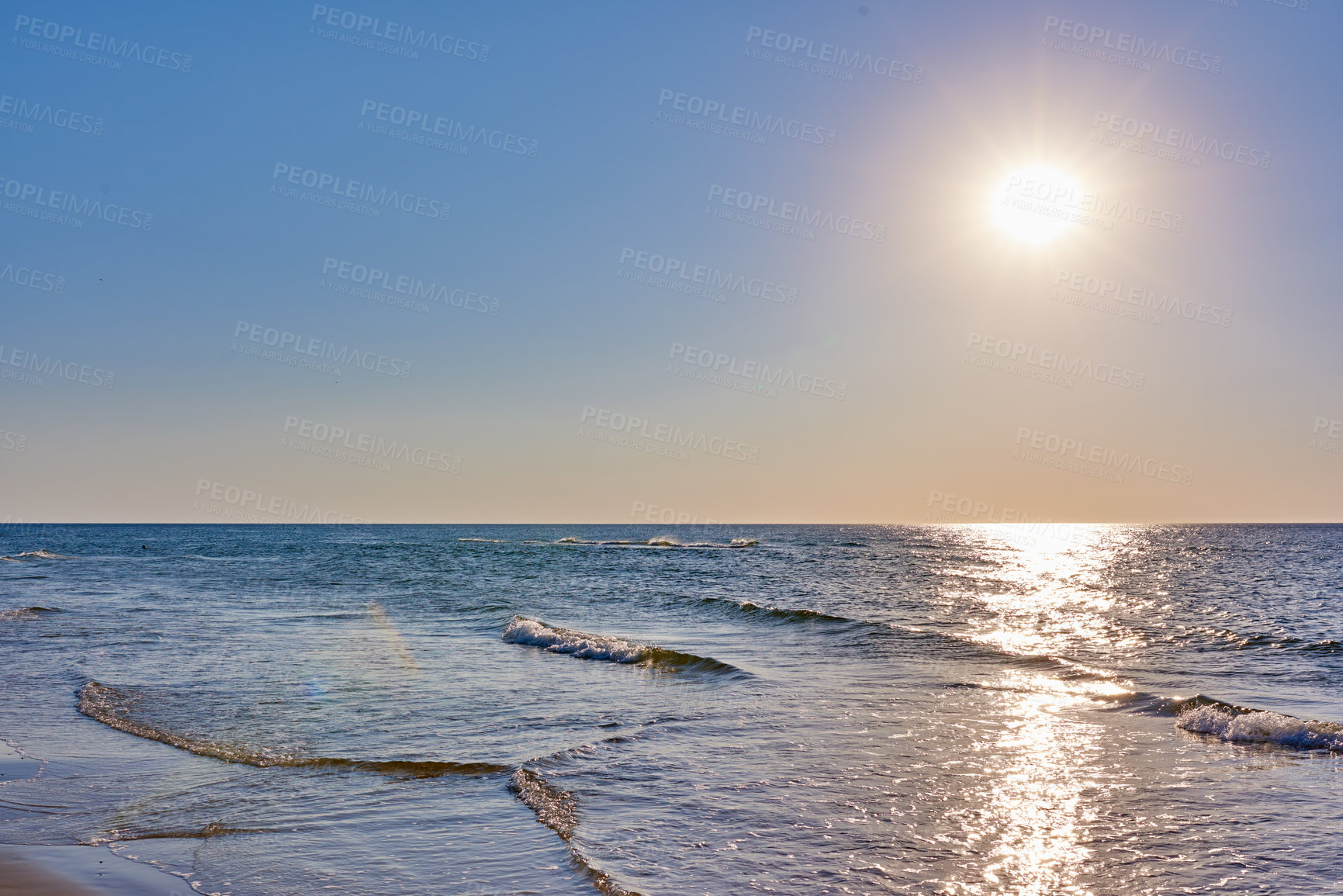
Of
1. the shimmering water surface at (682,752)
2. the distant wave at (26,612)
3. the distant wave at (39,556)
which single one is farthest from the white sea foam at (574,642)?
the distant wave at (39,556)

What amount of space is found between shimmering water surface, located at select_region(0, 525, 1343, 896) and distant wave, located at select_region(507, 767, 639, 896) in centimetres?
5

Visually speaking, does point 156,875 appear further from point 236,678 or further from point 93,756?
point 236,678


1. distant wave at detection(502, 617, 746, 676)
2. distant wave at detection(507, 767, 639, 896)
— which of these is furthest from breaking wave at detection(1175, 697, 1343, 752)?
distant wave at detection(507, 767, 639, 896)

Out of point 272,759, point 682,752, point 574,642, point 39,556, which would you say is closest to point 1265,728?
point 682,752

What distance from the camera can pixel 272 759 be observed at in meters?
10.9

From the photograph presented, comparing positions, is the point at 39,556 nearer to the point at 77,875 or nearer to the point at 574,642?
the point at 574,642

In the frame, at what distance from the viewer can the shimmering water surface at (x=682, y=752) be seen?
745cm

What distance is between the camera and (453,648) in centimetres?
2138

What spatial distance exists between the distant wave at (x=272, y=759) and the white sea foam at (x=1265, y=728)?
33.7 feet

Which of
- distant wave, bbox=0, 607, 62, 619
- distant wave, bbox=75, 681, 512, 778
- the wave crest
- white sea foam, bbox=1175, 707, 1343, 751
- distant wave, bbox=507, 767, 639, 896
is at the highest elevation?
white sea foam, bbox=1175, 707, 1343, 751

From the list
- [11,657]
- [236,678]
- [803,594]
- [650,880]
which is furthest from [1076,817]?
[803,594]

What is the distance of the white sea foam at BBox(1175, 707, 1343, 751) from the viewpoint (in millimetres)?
11711

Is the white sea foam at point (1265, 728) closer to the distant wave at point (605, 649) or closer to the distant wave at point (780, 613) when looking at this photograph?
the distant wave at point (605, 649)

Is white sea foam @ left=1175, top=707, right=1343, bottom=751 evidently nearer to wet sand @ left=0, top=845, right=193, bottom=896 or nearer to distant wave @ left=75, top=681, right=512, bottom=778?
distant wave @ left=75, top=681, right=512, bottom=778
